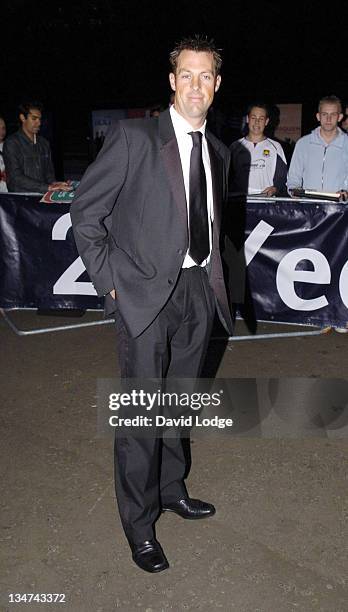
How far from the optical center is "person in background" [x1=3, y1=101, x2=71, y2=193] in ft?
24.0

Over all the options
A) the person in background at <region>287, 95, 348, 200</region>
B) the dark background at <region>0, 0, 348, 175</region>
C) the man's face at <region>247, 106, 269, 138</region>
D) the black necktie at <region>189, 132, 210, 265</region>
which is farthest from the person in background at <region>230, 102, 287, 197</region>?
the dark background at <region>0, 0, 348, 175</region>

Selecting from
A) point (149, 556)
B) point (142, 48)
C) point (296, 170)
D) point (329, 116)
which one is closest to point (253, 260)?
point (296, 170)

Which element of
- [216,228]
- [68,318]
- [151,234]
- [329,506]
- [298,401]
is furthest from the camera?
[68,318]

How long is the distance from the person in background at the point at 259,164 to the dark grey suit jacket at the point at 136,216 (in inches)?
170

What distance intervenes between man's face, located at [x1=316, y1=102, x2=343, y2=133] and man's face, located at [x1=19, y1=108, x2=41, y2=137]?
306cm

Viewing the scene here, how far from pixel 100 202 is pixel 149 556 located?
1.64 metres

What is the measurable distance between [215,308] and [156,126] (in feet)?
3.10

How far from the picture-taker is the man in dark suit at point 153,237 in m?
2.99

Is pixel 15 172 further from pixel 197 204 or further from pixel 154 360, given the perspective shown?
pixel 154 360

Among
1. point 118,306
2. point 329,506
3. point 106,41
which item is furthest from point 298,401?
point 106,41

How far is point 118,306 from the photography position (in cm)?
311

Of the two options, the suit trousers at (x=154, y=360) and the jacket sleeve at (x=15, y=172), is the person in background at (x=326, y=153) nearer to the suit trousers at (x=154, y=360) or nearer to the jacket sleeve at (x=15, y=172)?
the jacket sleeve at (x=15, y=172)

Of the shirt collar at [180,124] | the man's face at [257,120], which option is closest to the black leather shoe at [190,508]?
the shirt collar at [180,124]

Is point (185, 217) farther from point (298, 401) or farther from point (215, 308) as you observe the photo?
point (298, 401)
